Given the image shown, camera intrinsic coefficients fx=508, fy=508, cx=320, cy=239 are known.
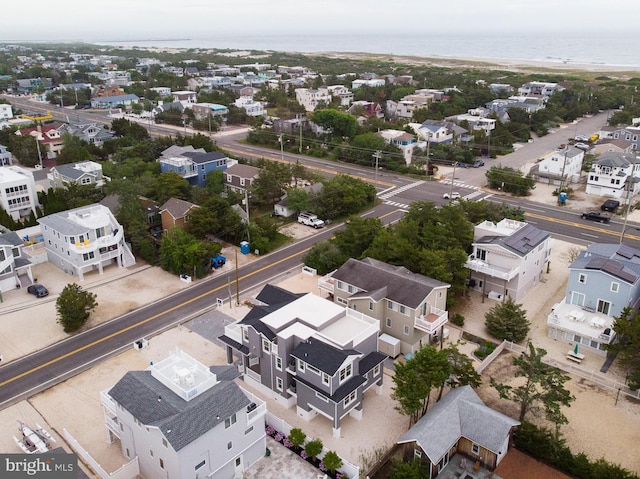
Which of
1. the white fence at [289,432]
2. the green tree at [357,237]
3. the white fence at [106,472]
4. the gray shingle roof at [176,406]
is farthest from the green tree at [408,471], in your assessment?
the green tree at [357,237]

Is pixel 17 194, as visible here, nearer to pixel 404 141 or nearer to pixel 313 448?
pixel 313 448

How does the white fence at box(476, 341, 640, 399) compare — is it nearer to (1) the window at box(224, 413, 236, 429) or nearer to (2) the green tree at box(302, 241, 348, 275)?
(2) the green tree at box(302, 241, 348, 275)

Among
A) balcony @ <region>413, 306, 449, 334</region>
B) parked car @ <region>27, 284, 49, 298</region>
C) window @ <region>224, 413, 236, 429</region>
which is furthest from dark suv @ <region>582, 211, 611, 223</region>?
parked car @ <region>27, 284, 49, 298</region>

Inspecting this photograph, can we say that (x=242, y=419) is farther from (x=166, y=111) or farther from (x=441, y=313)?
(x=166, y=111)

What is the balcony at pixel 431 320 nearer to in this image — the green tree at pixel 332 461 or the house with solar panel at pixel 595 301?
the house with solar panel at pixel 595 301

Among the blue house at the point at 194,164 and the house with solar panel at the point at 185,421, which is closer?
the house with solar panel at the point at 185,421

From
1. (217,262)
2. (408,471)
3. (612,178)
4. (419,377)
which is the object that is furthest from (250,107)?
(408,471)

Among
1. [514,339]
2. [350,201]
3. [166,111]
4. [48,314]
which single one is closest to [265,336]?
[514,339]
